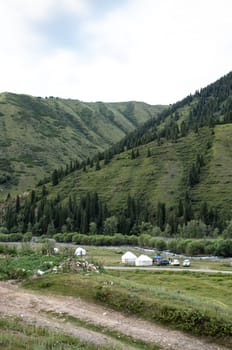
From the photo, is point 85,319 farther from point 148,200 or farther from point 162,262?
point 148,200

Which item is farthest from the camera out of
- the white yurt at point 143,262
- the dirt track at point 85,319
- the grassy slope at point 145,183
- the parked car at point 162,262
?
the grassy slope at point 145,183

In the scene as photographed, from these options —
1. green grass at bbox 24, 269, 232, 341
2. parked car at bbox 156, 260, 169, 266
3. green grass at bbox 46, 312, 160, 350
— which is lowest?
parked car at bbox 156, 260, 169, 266

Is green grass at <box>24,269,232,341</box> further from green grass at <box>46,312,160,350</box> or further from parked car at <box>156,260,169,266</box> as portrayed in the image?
parked car at <box>156,260,169,266</box>

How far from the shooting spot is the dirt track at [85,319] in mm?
17516

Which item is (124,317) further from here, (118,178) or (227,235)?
(118,178)

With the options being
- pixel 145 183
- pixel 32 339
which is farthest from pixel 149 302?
pixel 145 183

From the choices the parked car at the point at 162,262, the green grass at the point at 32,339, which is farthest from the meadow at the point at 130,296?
the parked car at the point at 162,262

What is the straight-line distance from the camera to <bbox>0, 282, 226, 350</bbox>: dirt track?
17.5 m

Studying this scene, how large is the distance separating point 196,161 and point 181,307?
168652mm

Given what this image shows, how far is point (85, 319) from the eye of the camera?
20.0 m

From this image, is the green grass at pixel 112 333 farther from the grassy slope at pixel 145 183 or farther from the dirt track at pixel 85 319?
the grassy slope at pixel 145 183

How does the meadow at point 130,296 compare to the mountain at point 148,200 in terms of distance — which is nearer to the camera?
the meadow at point 130,296

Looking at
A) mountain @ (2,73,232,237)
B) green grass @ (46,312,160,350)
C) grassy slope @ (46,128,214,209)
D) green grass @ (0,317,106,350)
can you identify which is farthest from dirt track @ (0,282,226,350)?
grassy slope @ (46,128,214,209)

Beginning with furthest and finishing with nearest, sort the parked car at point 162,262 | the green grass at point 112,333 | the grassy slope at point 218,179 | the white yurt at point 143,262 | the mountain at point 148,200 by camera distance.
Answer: the grassy slope at point 218,179, the mountain at point 148,200, the white yurt at point 143,262, the parked car at point 162,262, the green grass at point 112,333
